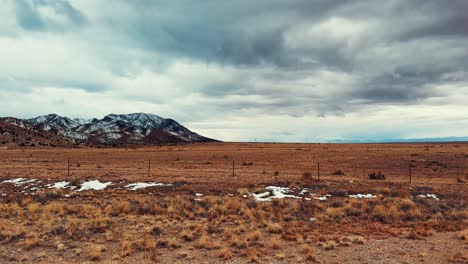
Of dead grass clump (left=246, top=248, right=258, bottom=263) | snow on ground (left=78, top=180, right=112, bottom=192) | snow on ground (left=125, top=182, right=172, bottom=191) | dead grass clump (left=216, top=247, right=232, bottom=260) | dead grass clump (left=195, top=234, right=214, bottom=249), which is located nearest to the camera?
dead grass clump (left=246, top=248, right=258, bottom=263)

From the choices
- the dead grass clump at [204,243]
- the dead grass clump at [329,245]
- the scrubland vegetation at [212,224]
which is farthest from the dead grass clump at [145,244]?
the dead grass clump at [329,245]

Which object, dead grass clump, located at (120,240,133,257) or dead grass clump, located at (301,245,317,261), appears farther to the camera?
dead grass clump, located at (120,240,133,257)

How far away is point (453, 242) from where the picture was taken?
12930 millimetres

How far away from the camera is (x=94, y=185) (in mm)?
27031

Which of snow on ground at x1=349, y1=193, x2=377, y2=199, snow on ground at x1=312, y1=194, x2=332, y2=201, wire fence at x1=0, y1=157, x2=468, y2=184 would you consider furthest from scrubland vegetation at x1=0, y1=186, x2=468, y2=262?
wire fence at x1=0, y1=157, x2=468, y2=184

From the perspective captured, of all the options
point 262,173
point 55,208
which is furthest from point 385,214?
point 55,208

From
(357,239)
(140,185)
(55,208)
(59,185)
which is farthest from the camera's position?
(59,185)

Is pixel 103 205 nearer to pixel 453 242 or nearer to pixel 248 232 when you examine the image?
pixel 248 232

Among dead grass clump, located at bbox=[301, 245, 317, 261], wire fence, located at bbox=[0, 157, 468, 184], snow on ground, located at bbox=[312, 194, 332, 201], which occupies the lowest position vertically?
dead grass clump, located at bbox=[301, 245, 317, 261]

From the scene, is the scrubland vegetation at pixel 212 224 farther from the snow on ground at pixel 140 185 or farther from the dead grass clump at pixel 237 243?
the snow on ground at pixel 140 185

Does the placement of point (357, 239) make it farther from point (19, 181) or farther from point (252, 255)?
point (19, 181)

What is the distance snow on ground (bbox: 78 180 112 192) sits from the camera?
26089mm

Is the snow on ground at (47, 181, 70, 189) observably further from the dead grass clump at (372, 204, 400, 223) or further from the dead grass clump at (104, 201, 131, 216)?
the dead grass clump at (372, 204, 400, 223)

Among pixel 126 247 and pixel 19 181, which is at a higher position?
pixel 19 181
